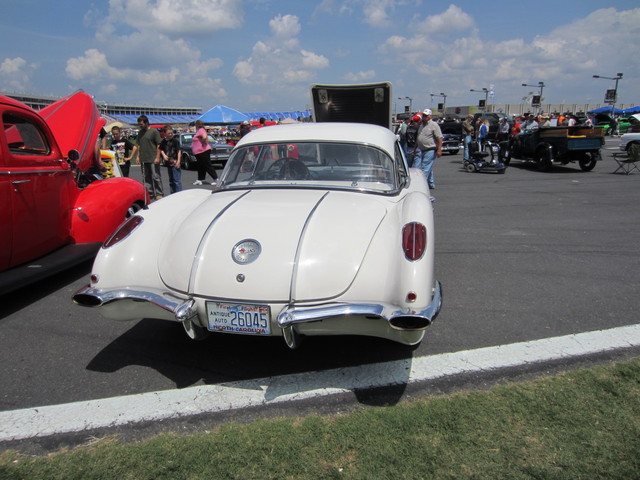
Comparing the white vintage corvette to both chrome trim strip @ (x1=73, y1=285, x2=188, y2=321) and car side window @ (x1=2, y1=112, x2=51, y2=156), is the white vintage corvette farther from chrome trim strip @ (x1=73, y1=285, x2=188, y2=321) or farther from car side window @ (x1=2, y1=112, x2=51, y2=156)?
car side window @ (x1=2, y1=112, x2=51, y2=156)

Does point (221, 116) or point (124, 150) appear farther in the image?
point (221, 116)

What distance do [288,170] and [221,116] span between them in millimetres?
26115

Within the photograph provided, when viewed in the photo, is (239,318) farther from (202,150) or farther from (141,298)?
(202,150)

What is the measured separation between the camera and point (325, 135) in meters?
4.43

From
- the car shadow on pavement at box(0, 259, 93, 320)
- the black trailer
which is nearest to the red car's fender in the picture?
the car shadow on pavement at box(0, 259, 93, 320)

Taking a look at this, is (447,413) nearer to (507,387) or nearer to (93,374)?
(507,387)

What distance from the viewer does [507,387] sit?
115 inches

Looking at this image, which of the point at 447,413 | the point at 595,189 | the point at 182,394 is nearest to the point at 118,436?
the point at 182,394

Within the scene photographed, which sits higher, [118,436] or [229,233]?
[229,233]

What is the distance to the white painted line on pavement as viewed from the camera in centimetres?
Result: 276

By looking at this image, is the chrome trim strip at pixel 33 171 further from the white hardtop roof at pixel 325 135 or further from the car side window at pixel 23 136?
the white hardtop roof at pixel 325 135

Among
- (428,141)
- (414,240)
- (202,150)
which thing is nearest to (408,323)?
(414,240)

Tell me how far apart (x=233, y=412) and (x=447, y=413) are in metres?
1.30

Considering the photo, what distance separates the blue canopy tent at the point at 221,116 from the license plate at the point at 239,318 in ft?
85.7
